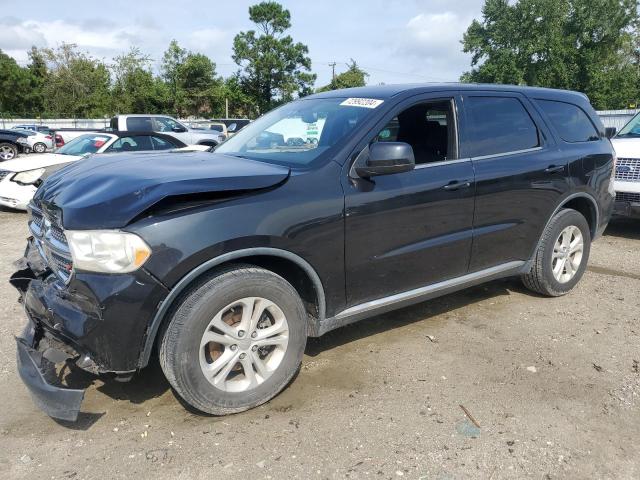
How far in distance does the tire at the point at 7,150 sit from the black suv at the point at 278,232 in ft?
56.3

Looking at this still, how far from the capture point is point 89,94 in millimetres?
47406

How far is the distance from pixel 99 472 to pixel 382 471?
1.35 m

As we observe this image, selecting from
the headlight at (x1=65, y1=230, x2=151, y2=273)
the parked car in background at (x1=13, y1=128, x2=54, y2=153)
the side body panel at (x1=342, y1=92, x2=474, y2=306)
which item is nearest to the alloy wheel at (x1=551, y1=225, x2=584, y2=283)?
the side body panel at (x1=342, y1=92, x2=474, y2=306)

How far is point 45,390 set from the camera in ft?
8.48

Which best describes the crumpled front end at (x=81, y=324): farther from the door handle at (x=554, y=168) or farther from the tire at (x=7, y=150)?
the tire at (x=7, y=150)

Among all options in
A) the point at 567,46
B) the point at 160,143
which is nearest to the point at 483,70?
the point at 567,46

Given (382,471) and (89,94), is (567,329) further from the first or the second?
(89,94)

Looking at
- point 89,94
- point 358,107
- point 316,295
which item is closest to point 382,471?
point 316,295

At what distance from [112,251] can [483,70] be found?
53.6m

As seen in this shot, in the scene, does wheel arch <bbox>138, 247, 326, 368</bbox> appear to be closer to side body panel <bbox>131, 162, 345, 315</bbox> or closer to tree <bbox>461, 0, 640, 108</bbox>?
side body panel <bbox>131, 162, 345, 315</bbox>

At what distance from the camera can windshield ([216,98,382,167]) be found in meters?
3.39

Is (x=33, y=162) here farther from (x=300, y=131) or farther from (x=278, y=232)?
(x=278, y=232)

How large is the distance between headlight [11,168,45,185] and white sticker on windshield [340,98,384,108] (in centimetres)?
740

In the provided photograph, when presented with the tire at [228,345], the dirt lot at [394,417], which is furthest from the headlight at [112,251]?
the dirt lot at [394,417]
